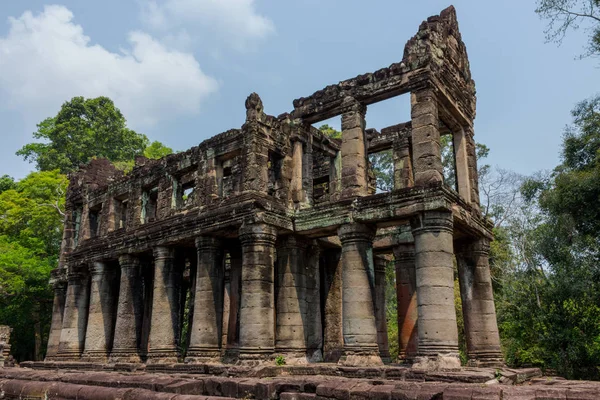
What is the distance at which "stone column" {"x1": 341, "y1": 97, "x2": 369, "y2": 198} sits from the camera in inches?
501

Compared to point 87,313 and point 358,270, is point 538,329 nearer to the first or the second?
point 358,270

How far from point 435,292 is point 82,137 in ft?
109

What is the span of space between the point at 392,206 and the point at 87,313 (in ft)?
43.4

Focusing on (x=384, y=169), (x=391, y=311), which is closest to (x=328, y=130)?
(x=384, y=169)

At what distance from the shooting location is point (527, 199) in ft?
84.1

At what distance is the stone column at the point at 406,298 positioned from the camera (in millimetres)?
14453

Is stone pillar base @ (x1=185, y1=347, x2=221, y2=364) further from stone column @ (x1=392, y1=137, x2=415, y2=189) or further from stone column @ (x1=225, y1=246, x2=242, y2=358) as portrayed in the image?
stone column @ (x1=392, y1=137, x2=415, y2=189)

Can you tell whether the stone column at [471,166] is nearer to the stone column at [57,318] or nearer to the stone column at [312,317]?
the stone column at [312,317]

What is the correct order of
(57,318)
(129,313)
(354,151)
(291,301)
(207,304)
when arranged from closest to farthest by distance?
(354,151) → (291,301) → (207,304) → (129,313) → (57,318)

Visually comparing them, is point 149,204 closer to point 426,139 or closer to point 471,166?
point 426,139

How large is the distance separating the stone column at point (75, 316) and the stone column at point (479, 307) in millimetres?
13473

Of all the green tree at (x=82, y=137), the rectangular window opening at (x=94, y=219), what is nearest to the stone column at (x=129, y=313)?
the rectangular window opening at (x=94, y=219)

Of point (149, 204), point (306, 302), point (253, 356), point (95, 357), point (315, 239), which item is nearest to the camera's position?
point (253, 356)

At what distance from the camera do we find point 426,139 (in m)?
11.8
